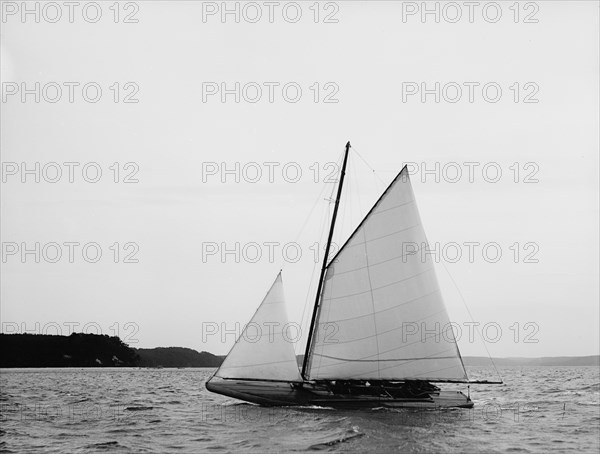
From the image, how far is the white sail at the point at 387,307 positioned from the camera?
130 ft

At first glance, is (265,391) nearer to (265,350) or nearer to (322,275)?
(265,350)

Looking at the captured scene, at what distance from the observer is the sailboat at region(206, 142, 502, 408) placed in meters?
39.5

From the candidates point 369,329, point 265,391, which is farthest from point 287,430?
point 369,329

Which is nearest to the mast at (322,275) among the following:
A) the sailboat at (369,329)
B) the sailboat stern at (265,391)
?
the sailboat at (369,329)

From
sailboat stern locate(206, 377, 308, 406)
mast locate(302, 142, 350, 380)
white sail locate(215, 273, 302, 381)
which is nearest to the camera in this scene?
white sail locate(215, 273, 302, 381)

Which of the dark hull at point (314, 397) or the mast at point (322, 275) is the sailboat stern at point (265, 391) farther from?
the mast at point (322, 275)

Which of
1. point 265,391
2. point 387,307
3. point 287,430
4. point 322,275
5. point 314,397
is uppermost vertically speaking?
point 322,275

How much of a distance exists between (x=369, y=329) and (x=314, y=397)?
4681mm

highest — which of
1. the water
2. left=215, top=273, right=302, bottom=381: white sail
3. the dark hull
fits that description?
left=215, top=273, right=302, bottom=381: white sail

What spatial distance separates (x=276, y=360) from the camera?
39.5 metres

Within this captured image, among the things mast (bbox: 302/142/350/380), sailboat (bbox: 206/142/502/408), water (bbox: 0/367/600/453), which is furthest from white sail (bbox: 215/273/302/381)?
water (bbox: 0/367/600/453)

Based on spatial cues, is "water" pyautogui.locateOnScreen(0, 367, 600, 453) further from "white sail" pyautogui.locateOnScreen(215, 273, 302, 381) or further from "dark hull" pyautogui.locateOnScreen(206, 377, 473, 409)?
"white sail" pyautogui.locateOnScreen(215, 273, 302, 381)

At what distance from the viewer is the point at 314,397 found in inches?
1556

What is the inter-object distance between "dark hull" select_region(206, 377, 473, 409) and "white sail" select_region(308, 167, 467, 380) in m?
1.10
